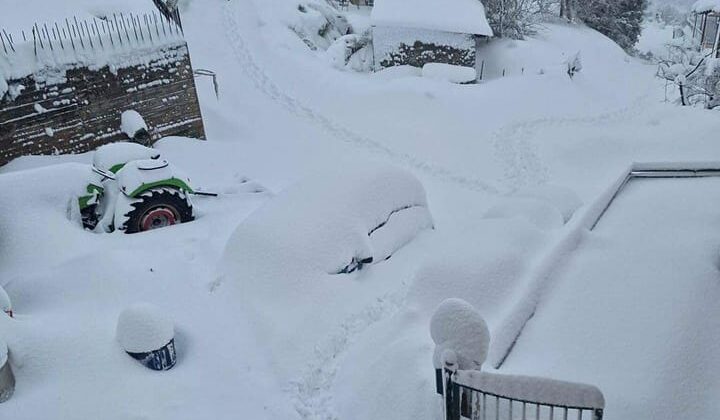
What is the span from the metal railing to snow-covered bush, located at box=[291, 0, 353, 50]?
19992 mm

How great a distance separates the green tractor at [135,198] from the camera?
24.3ft

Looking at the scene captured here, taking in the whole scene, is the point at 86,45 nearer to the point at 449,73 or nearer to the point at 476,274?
the point at 476,274

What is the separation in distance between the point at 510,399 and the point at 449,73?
56.2 ft

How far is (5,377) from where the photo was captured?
4188 millimetres

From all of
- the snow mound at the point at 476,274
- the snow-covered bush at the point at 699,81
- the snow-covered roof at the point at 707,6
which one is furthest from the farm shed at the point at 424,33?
the snow mound at the point at 476,274

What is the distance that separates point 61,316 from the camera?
5.19 m

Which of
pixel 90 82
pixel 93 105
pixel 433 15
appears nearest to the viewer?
pixel 90 82

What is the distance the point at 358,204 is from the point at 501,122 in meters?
10.8

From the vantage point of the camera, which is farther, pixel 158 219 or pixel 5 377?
pixel 158 219

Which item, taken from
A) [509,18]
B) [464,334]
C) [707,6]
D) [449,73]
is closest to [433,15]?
[449,73]

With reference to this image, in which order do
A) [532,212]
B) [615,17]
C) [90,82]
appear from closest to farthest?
[532,212], [90,82], [615,17]

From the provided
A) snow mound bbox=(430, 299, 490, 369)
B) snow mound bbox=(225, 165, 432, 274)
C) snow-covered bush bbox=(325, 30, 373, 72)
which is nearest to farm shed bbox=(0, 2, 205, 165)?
snow mound bbox=(225, 165, 432, 274)

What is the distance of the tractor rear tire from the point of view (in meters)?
7.43

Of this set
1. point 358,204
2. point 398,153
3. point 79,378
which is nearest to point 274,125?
point 398,153
